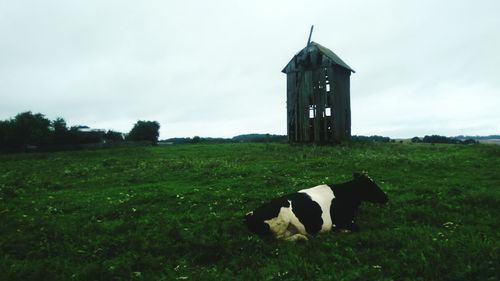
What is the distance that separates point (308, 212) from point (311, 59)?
33.2 metres

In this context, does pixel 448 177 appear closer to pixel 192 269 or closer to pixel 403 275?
pixel 403 275

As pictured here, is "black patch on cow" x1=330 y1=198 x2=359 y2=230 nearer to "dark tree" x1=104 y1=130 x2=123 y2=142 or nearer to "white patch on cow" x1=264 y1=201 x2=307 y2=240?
"white patch on cow" x1=264 y1=201 x2=307 y2=240

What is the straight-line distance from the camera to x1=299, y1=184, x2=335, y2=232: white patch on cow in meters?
9.55

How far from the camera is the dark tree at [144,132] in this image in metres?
114

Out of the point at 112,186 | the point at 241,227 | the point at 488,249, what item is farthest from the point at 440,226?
the point at 112,186

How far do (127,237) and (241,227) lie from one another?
117 inches

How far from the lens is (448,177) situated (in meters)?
17.6

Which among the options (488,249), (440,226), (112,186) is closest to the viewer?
(488,249)

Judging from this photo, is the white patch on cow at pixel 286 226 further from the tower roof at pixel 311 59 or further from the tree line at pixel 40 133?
the tree line at pixel 40 133

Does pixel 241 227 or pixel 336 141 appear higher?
pixel 336 141

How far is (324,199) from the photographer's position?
999 centimetres

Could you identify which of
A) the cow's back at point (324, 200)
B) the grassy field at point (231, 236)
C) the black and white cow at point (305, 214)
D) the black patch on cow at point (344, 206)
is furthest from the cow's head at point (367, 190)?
the cow's back at point (324, 200)

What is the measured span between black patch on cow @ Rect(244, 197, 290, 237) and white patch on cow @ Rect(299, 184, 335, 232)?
973 mm

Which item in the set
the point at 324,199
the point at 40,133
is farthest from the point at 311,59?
the point at 40,133
